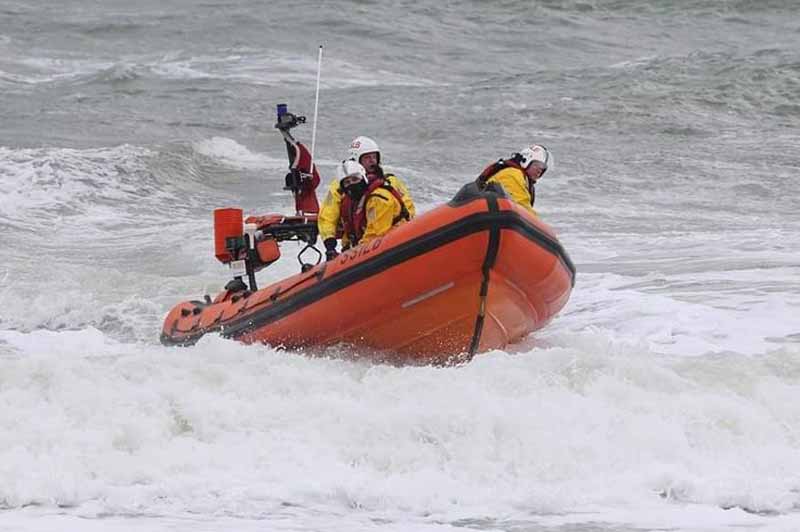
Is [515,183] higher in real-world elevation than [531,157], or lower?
lower

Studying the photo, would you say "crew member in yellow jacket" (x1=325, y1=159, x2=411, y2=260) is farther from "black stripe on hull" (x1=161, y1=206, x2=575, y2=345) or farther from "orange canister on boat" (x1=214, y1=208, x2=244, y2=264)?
"orange canister on boat" (x1=214, y1=208, x2=244, y2=264)

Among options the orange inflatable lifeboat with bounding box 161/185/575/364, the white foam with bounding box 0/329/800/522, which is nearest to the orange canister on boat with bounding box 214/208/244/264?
the orange inflatable lifeboat with bounding box 161/185/575/364

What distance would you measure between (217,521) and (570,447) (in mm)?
1280

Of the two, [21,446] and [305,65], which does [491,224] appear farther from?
[305,65]

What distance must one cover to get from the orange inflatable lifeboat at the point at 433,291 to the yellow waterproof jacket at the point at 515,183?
2.00ft

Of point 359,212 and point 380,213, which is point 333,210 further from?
point 380,213

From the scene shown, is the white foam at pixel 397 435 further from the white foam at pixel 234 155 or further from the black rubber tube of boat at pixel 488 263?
the white foam at pixel 234 155

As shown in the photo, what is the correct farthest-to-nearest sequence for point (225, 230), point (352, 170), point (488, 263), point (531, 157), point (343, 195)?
point (225, 230)
point (531, 157)
point (343, 195)
point (352, 170)
point (488, 263)

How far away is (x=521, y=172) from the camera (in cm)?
693

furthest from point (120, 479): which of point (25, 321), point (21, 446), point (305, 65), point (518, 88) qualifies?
point (305, 65)

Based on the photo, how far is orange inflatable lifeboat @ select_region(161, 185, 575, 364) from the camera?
5773 mm

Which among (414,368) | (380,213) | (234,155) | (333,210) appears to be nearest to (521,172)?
(380,213)

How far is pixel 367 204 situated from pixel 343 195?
16 cm

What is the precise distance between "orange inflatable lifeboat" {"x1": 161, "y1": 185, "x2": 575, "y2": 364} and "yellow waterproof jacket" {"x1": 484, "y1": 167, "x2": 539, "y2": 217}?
61 centimetres
